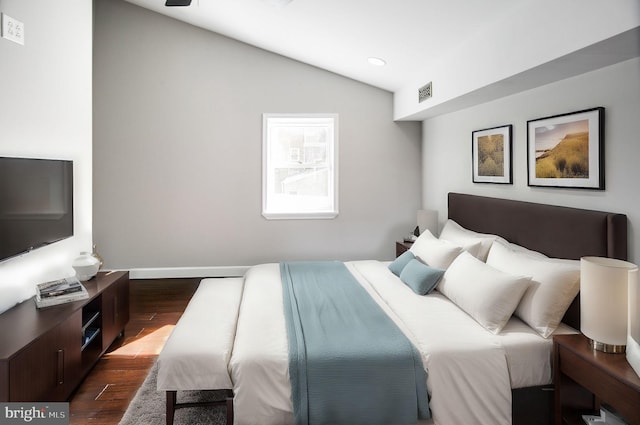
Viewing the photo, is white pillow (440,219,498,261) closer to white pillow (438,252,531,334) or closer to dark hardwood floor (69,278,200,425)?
white pillow (438,252,531,334)

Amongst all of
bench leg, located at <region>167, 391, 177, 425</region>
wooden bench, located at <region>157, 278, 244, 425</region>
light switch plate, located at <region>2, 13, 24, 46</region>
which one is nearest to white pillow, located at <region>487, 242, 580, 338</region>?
wooden bench, located at <region>157, 278, 244, 425</region>

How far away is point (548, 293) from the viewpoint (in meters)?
2.21

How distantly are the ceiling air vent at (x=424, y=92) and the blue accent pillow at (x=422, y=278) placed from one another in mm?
1779

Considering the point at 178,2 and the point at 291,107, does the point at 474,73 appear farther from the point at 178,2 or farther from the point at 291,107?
the point at 291,107

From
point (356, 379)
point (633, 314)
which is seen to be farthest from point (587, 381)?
point (356, 379)

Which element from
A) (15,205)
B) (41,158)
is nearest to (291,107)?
(41,158)

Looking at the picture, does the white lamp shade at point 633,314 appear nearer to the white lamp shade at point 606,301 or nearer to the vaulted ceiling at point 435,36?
the white lamp shade at point 606,301

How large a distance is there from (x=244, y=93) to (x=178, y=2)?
85.6 inches

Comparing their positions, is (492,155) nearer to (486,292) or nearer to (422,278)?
(422,278)

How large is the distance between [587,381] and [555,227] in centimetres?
105

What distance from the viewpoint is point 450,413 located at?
6.44ft

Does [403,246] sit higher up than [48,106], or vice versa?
[48,106]

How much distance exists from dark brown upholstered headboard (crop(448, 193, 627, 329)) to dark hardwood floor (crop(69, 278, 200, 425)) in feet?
8.70

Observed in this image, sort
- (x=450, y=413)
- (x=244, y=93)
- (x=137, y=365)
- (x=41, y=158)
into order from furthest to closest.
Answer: (x=244, y=93) < (x=137, y=365) < (x=41, y=158) < (x=450, y=413)
